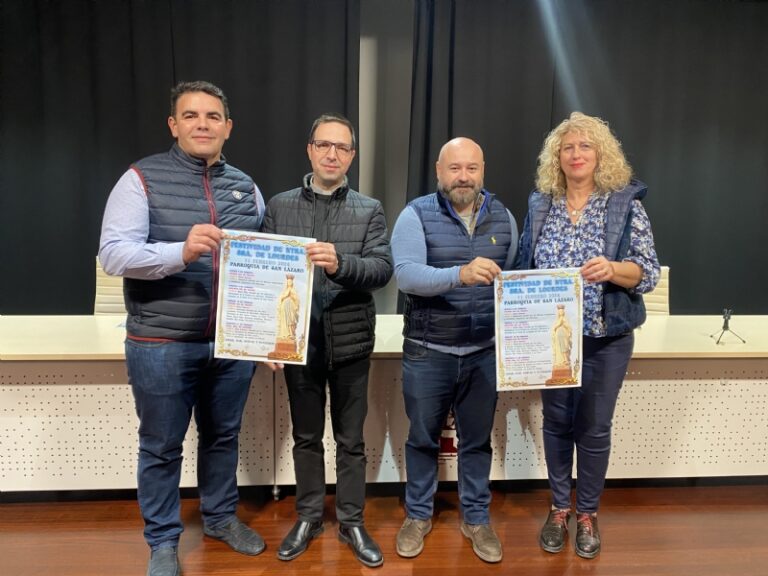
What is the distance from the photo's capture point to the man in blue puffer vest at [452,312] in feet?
6.18

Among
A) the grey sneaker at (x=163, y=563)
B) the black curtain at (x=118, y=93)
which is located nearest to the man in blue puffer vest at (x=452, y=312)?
the grey sneaker at (x=163, y=563)

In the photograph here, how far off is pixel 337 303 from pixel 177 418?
665 millimetres

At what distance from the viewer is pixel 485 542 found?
6.85ft

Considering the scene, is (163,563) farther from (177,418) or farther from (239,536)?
(177,418)

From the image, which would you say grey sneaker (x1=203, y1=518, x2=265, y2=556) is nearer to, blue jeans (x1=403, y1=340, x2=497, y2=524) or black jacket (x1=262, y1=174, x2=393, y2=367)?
blue jeans (x1=403, y1=340, x2=497, y2=524)

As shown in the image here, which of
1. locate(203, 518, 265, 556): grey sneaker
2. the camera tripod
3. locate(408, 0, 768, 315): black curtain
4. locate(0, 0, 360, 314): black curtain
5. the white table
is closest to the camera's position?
locate(203, 518, 265, 556): grey sneaker

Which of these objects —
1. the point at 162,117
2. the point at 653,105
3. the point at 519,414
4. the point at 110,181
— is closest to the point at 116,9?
the point at 162,117

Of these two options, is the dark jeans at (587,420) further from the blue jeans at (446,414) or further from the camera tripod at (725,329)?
the camera tripod at (725,329)

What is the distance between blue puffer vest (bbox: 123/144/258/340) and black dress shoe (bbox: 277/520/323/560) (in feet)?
2.83

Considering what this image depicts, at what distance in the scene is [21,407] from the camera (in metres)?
2.27

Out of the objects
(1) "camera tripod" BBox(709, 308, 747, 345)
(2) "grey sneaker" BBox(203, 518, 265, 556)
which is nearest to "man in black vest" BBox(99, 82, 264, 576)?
(2) "grey sneaker" BBox(203, 518, 265, 556)

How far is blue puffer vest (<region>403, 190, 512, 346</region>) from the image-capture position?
1.92 m

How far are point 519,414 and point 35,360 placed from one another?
2095 mm

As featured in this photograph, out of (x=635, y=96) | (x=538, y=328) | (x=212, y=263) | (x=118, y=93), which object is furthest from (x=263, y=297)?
(x=635, y=96)
